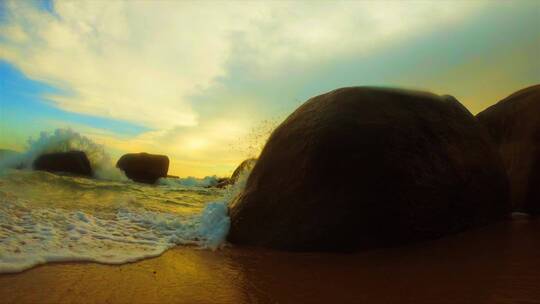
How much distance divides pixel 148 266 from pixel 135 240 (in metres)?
0.96

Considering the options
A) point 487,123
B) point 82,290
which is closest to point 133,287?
point 82,290

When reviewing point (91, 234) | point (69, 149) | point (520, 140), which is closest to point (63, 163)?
point (69, 149)

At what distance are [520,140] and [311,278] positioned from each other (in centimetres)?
444

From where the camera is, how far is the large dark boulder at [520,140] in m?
4.52

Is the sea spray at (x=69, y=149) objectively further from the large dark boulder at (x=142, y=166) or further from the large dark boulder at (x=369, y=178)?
the large dark boulder at (x=369, y=178)

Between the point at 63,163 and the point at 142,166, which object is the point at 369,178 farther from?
the point at 142,166

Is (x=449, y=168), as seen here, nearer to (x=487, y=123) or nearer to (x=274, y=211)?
(x=274, y=211)

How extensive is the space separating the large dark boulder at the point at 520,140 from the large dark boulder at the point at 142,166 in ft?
56.5

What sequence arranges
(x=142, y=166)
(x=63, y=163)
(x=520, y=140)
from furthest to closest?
(x=142, y=166), (x=63, y=163), (x=520, y=140)

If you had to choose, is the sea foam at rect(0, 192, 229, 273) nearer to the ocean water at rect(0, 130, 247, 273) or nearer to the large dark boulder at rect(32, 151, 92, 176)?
the ocean water at rect(0, 130, 247, 273)

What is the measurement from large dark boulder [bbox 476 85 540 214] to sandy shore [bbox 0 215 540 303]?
6.98 feet

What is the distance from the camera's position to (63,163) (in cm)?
1434

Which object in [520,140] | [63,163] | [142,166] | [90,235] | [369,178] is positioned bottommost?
[90,235]

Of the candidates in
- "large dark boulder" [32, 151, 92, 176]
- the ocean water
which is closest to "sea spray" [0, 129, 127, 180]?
"large dark boulder" [32, 151, 92, 176]
